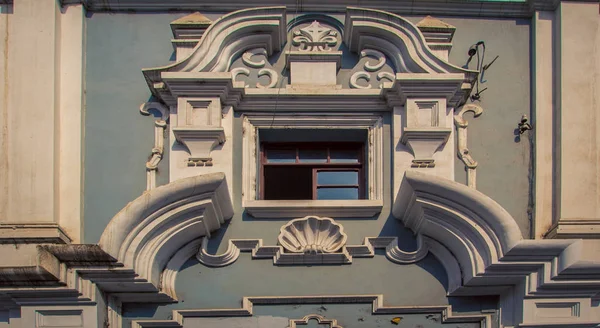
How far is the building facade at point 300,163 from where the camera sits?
10.1 meters

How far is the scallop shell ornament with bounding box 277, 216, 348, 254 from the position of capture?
1055 centimetres

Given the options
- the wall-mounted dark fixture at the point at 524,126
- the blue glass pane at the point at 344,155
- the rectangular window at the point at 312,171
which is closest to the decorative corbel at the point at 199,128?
the rectangular window at the point at 312,171

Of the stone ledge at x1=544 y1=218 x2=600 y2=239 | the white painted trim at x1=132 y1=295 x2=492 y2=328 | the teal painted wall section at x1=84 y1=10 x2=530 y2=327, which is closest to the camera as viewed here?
the stone ledge at x1=544 y1=218 x2=600 y2=239

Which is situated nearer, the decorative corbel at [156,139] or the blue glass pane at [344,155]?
the decorative corbel at [156,139]

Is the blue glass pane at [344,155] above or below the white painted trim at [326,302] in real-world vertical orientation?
above

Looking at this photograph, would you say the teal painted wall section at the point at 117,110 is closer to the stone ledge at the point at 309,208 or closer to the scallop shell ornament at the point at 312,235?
the stone ledge at the point at 309,208

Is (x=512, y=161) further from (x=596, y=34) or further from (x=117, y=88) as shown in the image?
(x=117, y=88)

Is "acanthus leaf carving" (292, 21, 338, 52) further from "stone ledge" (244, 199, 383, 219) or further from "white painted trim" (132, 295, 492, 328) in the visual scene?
"white painted trim" (132, 295, 492, 328)

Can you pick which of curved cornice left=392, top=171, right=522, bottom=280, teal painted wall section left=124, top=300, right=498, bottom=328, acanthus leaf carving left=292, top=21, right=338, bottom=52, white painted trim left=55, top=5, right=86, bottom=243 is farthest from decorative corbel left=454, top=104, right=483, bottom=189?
white painted trim left=55, top=5, right=86, bottom=243

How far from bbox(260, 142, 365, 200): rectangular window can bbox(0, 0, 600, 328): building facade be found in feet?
0.07

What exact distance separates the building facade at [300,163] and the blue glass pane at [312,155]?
0.6 inches

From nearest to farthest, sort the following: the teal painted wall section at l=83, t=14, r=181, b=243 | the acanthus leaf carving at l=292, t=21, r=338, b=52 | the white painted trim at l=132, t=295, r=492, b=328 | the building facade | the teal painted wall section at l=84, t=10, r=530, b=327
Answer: the building facade
the white painted trim at l=132, t=295, r=492, b=328
the teal painted wall section at l=84, t=10, r=530, b=327
the teal painted wall section at l=83, t=14, r=181, b=243
the acanthus leaf carving at l=292, t=21, r=338, b=52

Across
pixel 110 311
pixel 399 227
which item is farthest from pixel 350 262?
pixel 110 311

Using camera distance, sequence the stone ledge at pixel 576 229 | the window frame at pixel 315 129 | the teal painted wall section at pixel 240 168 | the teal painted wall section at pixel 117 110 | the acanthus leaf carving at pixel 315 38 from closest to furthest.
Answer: the stone ledge at pixel 576 229, the teal painted wall section at pixel 240 168, the window frame at pixel 315 129, the teal painted wall section at pixel 117 110, the acanthus leaf carving at pixel 315 38
